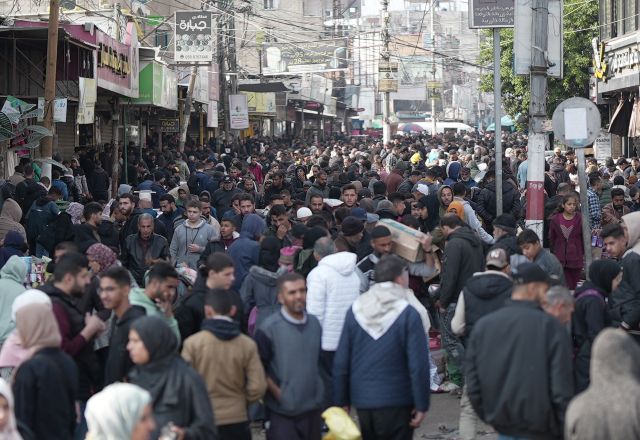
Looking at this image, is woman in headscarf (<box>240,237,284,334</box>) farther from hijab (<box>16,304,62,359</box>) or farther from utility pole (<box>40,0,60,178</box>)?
utility pole (<box>40,0,60,178</box>)

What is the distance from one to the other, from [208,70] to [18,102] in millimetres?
25593

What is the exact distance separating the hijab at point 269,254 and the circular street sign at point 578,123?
384 centimetres

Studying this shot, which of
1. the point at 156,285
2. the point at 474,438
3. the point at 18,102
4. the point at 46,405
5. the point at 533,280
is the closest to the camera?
the point at 46,405

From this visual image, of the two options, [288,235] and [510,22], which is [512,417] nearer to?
[288,235]

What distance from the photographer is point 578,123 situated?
1299 cm

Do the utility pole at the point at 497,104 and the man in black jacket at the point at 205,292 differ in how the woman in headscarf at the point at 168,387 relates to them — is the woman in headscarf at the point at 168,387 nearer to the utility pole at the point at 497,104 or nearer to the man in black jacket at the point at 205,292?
the man in black jacket at the point at 205,292

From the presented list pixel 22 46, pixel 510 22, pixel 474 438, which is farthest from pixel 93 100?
pixel 474 438

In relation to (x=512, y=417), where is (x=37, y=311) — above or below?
above

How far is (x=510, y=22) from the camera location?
15586 millimetres

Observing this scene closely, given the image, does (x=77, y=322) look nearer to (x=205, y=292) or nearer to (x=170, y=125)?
(x=205, y=292)

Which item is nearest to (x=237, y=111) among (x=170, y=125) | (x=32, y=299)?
(x=170, y=125)

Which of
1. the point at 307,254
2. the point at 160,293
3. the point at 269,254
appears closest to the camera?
the point at 160,293

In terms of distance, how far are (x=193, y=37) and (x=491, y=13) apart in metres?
19.7

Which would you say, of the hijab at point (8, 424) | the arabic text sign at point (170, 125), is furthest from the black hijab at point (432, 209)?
the arabic text sign at point (170, 125)
